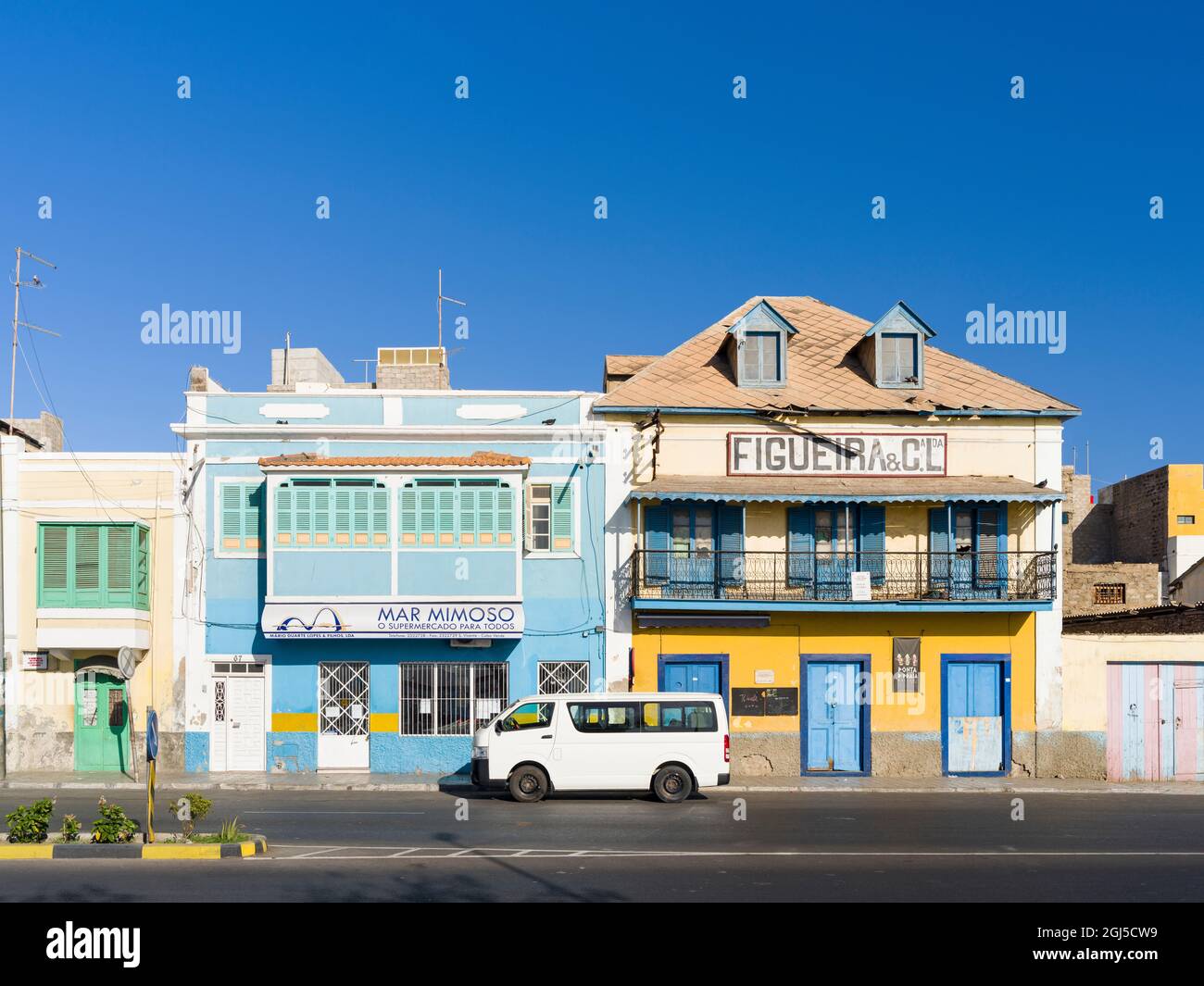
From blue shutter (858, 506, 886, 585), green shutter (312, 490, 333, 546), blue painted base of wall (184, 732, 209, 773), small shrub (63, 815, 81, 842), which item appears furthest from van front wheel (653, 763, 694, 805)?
blue painted base of wall (184, 732, 209, 773)

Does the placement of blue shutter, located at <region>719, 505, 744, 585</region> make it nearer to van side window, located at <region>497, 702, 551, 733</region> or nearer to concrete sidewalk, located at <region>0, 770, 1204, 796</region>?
concrete sidewalk, located at <region>0, 770, 1204, 796</region>

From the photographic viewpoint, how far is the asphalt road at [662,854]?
42.2 ft

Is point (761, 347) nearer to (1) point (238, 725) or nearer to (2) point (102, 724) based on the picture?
(1) point (238, 725)

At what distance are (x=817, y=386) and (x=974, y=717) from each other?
8.12 metres

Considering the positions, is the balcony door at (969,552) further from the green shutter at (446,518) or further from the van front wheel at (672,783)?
the green shutter at (446,518)

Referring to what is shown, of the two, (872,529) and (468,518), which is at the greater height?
(468,518)

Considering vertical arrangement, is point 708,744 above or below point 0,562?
below

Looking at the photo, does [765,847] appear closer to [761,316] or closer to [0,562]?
[761,316]

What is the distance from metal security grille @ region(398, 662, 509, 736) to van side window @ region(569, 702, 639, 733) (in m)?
5.33

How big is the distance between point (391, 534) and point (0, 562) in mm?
8497

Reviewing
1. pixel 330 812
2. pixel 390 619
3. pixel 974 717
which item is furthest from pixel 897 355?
pixel 330 812

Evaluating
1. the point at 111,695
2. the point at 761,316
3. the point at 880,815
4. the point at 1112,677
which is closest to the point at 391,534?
the point at 111,695

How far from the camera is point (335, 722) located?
25734mm

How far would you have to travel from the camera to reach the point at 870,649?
26.2 meters
